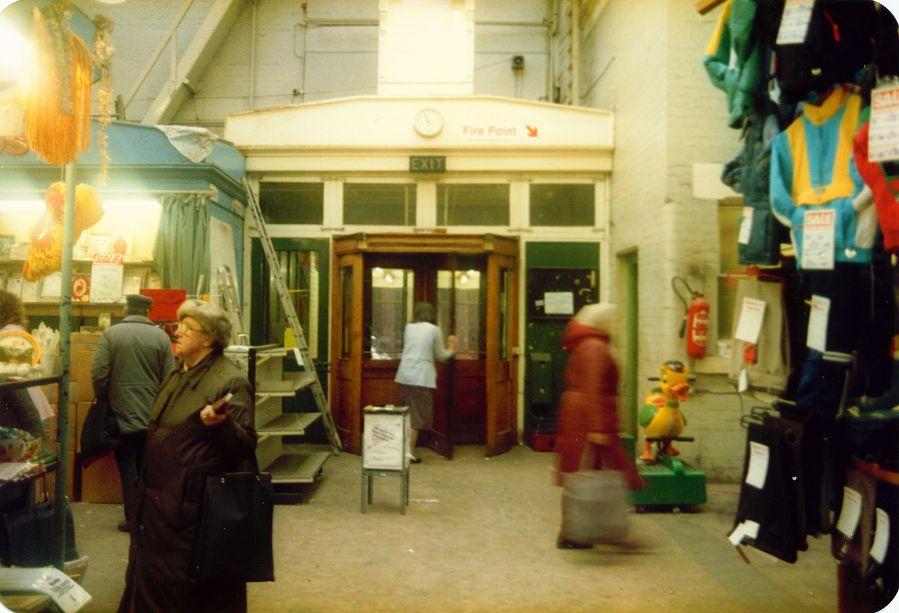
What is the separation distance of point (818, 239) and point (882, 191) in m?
0.31

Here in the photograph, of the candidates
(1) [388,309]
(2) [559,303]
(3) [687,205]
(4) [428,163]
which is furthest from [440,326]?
(3) [687,205]

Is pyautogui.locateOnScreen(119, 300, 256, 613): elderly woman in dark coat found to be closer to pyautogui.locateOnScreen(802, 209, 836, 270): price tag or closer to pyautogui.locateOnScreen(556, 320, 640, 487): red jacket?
pyautogui.locateOnScreen(556, 320, 640, 487): red jacket

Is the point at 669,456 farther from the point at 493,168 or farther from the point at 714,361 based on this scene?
the point at 493,168

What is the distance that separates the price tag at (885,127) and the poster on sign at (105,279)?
20.0ft

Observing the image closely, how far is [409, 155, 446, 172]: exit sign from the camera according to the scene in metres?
8.58

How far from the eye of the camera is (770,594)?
418cm

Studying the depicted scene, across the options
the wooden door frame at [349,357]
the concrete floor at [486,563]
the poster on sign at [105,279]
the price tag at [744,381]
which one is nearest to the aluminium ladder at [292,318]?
the wooden door frame at [349,357]

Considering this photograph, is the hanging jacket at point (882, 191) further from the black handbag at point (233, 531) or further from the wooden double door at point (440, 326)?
the wooden double door at point (440, 326)

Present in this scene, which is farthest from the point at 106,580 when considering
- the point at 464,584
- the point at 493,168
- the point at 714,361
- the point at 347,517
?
the point at 493,168

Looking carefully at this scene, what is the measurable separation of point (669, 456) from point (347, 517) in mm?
2795

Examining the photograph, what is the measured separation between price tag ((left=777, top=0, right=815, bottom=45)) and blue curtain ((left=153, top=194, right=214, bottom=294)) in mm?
5506

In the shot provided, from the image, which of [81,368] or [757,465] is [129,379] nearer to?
[81,368]

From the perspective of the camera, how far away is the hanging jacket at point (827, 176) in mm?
2619

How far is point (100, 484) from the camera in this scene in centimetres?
595
